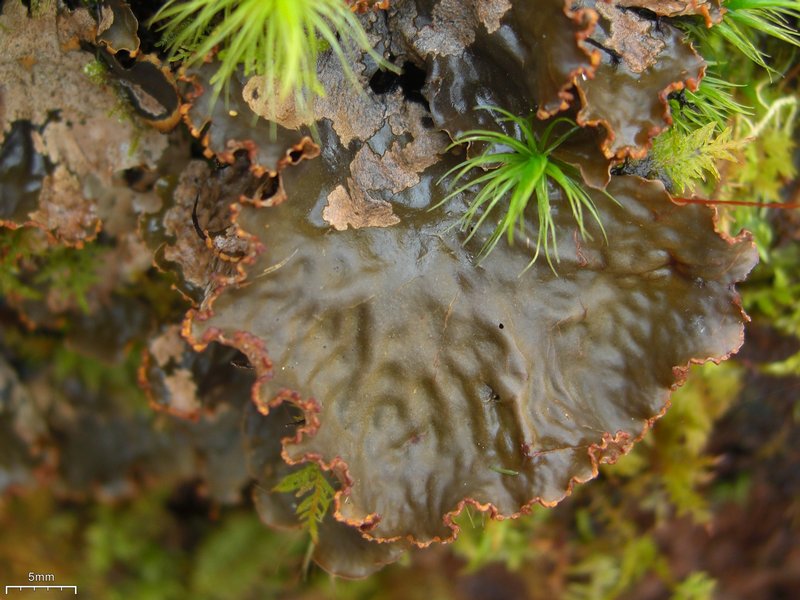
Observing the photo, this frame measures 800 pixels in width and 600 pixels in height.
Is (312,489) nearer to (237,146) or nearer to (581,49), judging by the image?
(237,146)

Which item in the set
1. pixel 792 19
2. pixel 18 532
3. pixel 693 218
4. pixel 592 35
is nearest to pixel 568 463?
pixel 693 218

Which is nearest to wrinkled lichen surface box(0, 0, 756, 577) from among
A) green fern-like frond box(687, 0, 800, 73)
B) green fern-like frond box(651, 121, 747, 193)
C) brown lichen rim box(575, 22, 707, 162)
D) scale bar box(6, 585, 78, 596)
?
brown lichen rim box(575, 22, 707, 162)

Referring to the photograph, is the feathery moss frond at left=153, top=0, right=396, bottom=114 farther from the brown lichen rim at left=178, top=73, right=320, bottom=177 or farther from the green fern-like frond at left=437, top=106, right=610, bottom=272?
the green fern-like frond at left=437, top=106, right=610, bottom=272

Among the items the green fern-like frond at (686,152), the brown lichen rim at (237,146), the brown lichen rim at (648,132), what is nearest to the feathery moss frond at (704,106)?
the green fern-like frond at (686,152)

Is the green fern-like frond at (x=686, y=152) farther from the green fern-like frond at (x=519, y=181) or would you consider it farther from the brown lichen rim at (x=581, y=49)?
the brown lichen rim at (x=581, y=49)

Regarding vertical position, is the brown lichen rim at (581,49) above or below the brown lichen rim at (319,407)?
above

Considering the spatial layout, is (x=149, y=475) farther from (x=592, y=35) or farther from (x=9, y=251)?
(x=592, y=35)
